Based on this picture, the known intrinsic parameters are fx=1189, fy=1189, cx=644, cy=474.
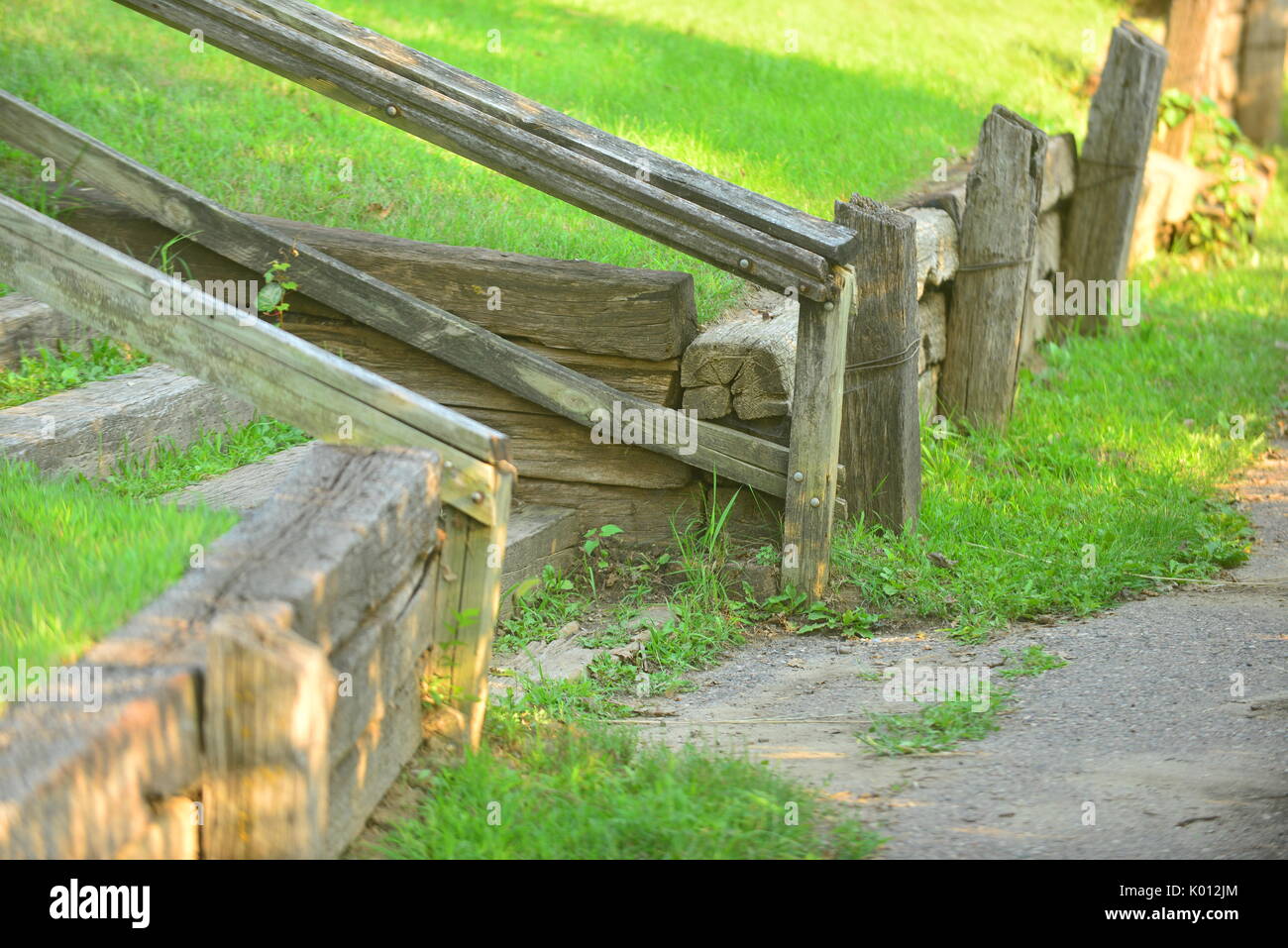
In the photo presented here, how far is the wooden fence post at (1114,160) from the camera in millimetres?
7379

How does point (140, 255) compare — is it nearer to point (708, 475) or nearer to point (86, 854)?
point (708, 475)

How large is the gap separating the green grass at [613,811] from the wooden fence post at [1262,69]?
459 inches

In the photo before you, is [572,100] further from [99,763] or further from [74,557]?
[99,763]

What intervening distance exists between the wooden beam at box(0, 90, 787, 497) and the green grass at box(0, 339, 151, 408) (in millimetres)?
559

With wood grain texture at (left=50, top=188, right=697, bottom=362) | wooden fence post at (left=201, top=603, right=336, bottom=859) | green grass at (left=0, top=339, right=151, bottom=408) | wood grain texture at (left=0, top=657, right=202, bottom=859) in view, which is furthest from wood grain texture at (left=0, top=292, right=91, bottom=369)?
wooden fence post at (left=201, top=603, right=336, bottom=859)

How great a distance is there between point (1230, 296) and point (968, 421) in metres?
3.95

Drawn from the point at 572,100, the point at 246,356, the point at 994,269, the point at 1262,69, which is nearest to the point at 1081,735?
the point at 246,356

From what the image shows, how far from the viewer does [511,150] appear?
13.4 feet

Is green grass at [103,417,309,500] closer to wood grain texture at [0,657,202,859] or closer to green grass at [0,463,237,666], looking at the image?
green grass at [0,463,237,666]

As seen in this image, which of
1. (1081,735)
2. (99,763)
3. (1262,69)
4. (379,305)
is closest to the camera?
Answer: (99,763)

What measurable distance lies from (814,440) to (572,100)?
12.4 ft

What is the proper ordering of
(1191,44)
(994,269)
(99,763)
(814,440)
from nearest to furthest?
(99,763) → (814,440) → (994,269) → (1191,44)

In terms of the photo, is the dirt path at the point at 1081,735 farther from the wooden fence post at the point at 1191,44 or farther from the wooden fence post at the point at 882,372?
the wooden fence post at the point at 1191,44

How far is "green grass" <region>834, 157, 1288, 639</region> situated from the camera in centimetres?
461
